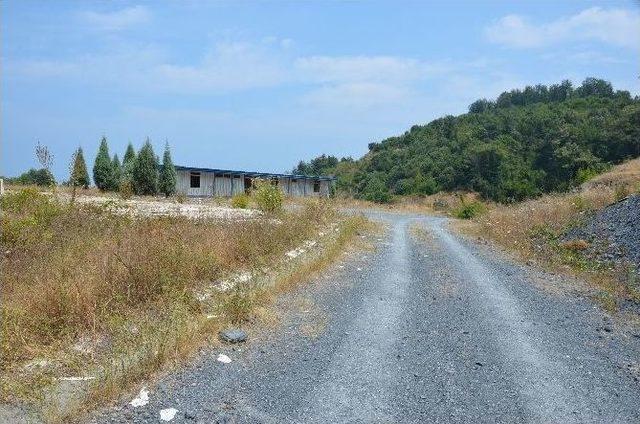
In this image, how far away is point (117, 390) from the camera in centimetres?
423

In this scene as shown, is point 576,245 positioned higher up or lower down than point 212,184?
lower down

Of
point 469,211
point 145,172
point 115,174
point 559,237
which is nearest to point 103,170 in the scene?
point 115,174

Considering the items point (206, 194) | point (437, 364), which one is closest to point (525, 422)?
point (437, 364)

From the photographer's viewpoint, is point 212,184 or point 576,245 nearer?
point 576,245

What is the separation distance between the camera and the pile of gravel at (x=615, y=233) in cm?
1191

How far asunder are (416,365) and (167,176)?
121ft

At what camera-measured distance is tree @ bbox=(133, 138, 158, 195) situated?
39.2 meters

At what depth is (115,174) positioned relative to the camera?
4453cm

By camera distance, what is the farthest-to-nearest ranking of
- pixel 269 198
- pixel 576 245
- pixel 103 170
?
1. pixel 103 170
2. pixel 269 198
3. pixel 576 245

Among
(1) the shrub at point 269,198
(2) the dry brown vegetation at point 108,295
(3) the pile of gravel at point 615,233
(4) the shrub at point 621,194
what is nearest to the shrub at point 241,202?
(1) the shrub at point 269,198

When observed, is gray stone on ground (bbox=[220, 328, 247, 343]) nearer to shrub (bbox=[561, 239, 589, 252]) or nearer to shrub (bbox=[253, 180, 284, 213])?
shrub (bbox=[561, 239, 589, 252])

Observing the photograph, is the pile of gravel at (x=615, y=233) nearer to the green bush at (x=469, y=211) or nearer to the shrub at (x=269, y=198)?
the shrub at (x=269, y=198)

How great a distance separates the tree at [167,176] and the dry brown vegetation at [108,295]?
96.8 ft

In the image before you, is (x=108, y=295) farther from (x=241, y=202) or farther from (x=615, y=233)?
(x=241, y=202)
